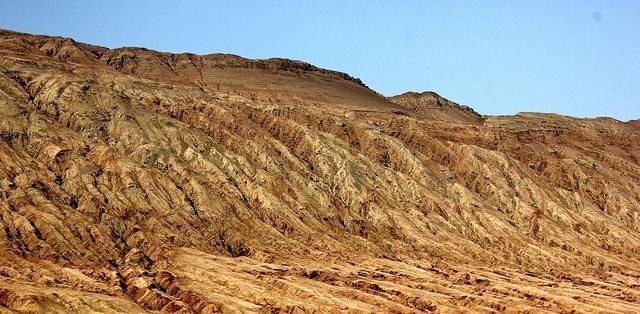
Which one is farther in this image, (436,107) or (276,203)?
(436,107)

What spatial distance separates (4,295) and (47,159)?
33696mm

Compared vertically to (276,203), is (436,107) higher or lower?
higher

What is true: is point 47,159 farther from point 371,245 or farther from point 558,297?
point 558,297

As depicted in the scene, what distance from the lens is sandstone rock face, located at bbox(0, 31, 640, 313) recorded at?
186 ft

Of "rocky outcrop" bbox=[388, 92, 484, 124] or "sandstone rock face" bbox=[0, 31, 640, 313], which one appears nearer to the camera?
"sandstone rock face" bbox=[0, 31, 640, 313]

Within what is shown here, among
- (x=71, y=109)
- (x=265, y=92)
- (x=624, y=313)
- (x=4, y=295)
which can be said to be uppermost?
(x=265, y=92)

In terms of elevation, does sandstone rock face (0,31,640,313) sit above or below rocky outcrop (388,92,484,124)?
below

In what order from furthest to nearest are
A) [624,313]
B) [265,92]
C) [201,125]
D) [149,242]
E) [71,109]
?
[265,92] < [201,125] < [71,109] < [149,242] < [624,313]

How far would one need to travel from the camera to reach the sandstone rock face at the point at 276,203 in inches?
2233

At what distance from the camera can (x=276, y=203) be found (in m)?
80.9

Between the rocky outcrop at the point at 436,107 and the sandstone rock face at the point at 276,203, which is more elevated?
the rocky outcrop at the point at 436,107

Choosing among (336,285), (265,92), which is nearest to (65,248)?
(336,285)

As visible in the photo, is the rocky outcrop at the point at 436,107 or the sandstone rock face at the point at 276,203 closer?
the sandstone rock face at the point at 276,203

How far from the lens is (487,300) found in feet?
190
